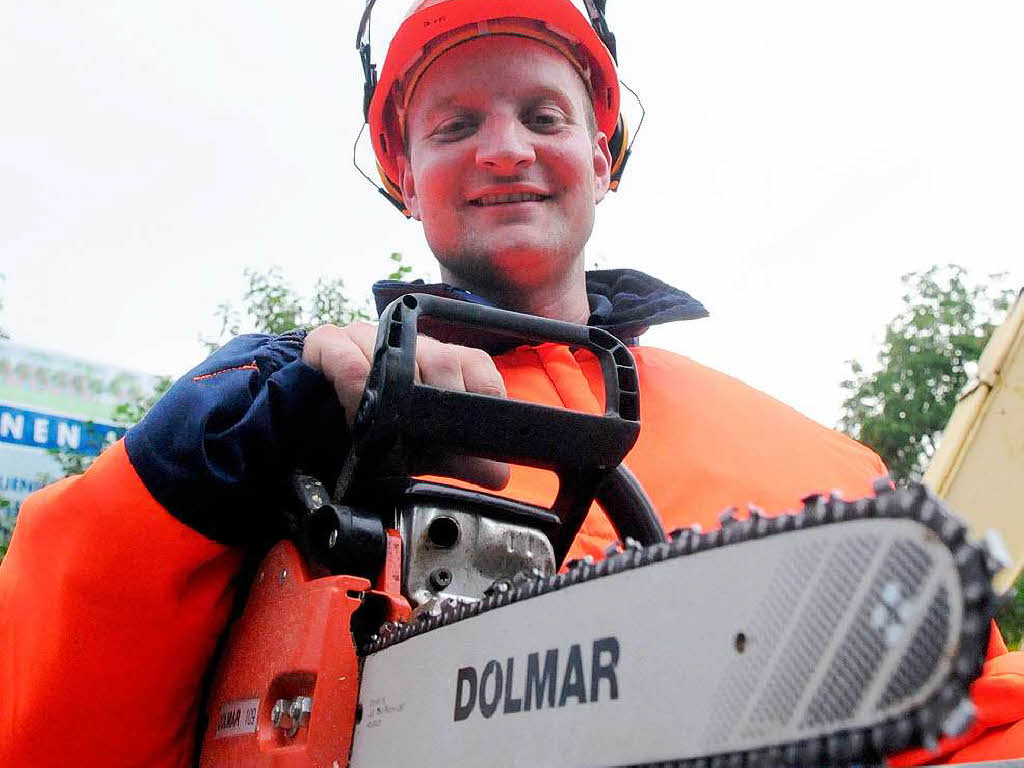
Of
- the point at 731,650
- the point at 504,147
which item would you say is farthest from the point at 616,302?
the point at 731,650

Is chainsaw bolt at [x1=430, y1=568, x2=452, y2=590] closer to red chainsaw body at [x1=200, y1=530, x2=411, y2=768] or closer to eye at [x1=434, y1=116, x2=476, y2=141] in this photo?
red chainsaw body at [x1=200, y1=530, x2=411, y2=768]

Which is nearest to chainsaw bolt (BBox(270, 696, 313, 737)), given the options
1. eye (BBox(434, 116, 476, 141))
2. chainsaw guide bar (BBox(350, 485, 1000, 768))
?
chainsaw guide bar (BBox(350, 485, 1000, 768))

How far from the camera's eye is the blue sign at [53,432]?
9.86 m

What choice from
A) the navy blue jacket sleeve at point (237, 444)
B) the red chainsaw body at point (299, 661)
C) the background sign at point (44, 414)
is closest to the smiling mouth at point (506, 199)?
the navy blue jacket sleeve at point (237, 444)

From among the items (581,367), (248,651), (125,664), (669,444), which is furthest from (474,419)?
(581,367)

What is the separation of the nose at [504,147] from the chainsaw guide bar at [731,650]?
1356 millimetres

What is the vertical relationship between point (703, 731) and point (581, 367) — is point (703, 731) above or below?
above

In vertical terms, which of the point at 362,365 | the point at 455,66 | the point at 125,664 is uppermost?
the point at 455,66

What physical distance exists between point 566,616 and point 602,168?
1.95m

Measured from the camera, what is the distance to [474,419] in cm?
113

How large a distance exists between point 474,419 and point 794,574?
51cm

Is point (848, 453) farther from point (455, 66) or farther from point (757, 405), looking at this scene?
point (455, 66)

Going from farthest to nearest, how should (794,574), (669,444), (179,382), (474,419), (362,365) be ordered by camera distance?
(669,444)
(179,382)
(362,365)
(474,419)
(794,574)

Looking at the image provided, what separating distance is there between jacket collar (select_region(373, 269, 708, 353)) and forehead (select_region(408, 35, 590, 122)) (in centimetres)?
44
